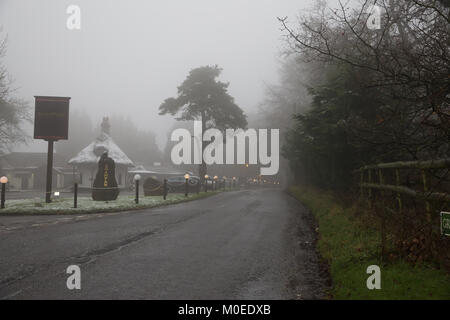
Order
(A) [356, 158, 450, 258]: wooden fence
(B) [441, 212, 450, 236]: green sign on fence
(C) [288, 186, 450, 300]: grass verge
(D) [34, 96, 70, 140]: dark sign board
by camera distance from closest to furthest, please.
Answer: (C) [288, 186, 450, 300]: grass verge < (B) [441, 212, 450, 236]: green sign on fence < (A) [356, 158, 450, 258]: wooden fence < (D) [34, 96, 70, 140]: dark sign board

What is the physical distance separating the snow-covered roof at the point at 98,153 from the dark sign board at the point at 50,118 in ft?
76.5

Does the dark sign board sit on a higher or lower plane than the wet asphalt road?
higher

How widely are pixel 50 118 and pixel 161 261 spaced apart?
1381cm

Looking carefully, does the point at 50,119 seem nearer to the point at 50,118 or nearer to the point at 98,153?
the point at 50,118

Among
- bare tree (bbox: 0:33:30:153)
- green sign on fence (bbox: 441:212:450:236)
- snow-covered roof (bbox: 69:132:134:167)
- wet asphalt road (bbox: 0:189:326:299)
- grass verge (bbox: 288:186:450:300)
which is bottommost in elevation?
wet asphalt road (bbox: 0:189:326:299)

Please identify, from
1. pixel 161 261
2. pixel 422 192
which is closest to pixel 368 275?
pixel 422 192

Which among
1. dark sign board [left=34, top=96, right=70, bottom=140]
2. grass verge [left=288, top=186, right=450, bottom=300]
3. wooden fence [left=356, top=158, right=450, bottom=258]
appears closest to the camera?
grass verge [left=288, top=186, right=450, bottom=300]

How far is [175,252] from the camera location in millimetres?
6086

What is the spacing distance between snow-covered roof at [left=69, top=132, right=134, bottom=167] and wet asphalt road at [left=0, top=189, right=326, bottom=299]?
31.5 m

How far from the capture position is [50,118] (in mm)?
16484

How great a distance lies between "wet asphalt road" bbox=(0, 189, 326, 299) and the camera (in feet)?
13.3

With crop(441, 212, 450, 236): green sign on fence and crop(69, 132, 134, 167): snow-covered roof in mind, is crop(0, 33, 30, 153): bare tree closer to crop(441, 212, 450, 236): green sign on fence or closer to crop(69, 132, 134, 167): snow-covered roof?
crop(69, 132, 134, 167): snow-covered roof

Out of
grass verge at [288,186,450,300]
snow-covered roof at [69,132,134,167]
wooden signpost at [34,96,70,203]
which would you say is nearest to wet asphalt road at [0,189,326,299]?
grass verge at [288,186,450,300]
